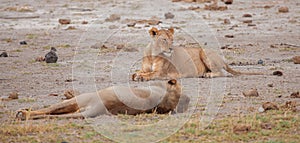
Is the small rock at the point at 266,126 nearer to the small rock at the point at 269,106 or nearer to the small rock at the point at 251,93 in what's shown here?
the small rock at the point at 269,106

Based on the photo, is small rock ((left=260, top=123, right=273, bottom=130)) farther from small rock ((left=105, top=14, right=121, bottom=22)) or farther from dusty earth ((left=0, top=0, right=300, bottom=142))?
small rock ((left=105, top=14, right=121, bottom=22))

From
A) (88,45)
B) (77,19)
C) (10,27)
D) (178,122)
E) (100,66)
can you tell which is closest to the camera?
(178,122)

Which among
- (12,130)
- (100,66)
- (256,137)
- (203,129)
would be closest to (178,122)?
(203,129)

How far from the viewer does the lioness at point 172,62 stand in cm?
1133

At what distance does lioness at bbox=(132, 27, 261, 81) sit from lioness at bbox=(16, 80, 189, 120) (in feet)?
11.1

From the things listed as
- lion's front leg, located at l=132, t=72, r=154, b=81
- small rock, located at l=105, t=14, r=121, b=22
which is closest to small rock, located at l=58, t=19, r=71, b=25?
small rock, located at l=105, t=14, r=121, b=22

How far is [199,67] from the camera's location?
11.9 metres

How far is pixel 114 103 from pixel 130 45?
899 cm

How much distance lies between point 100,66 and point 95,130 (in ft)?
20.1

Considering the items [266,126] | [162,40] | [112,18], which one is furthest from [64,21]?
[266,126]

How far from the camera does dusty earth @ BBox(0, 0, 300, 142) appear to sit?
962cm

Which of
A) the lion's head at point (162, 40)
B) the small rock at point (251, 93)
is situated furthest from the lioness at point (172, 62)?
the small rock at point (251, 93)

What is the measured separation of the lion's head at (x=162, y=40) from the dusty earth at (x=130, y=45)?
64cm

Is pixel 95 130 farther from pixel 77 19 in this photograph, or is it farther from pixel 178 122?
pixel 77 19
